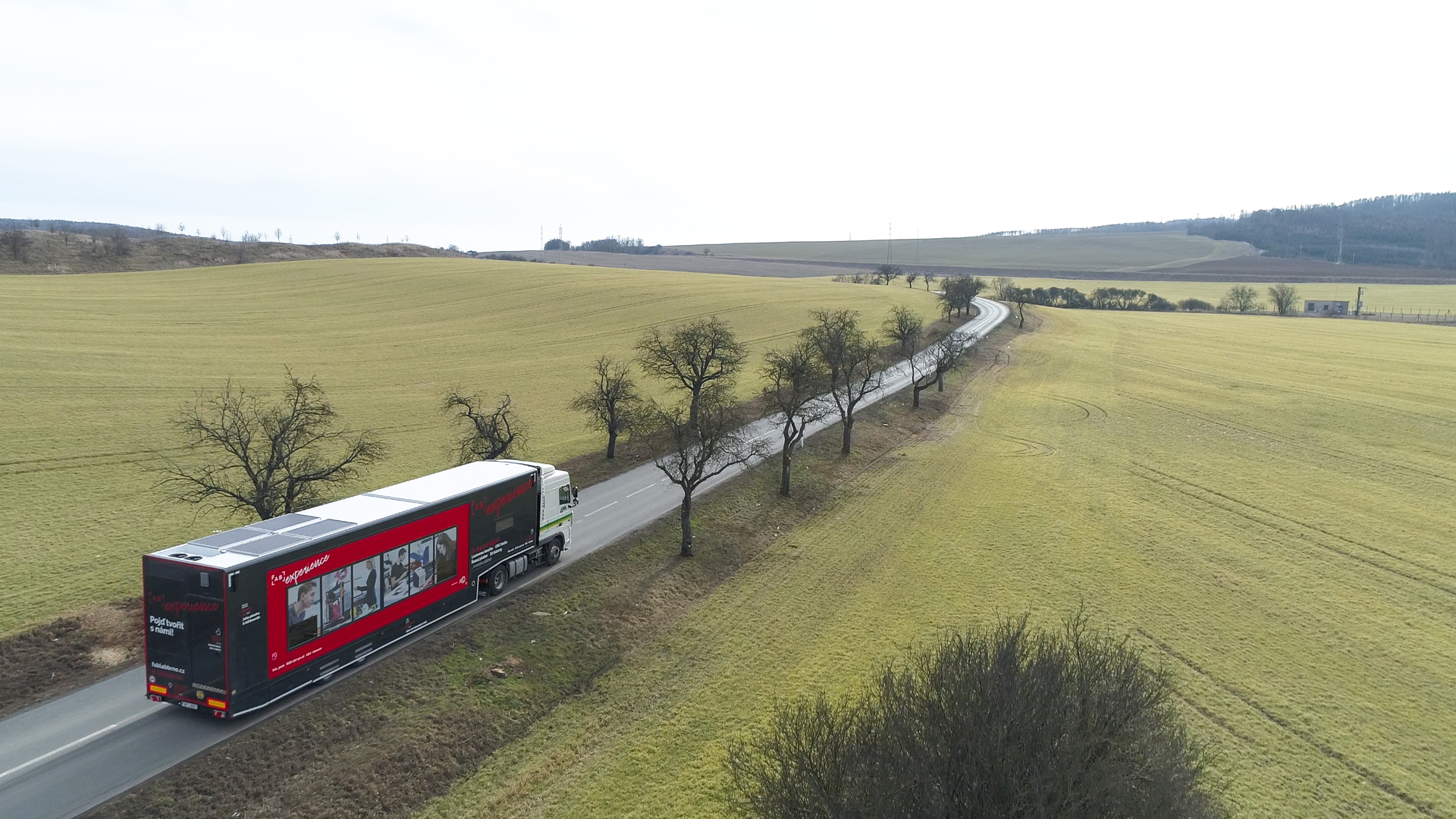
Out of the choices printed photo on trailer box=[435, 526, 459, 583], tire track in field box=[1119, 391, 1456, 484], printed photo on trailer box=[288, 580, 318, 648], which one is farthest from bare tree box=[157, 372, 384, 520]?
tire track in field box=[1119, 391, 1456, 484]

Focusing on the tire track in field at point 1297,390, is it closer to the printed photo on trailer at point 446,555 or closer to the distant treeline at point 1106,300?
the distant treeline at point 1106,300

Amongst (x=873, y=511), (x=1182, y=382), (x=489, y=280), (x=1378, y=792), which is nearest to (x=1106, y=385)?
(x=1182, y=382)

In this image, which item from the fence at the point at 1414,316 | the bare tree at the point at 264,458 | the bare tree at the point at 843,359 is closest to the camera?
the bare tree at the point at 264,458

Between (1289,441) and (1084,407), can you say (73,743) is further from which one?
(1289,441)

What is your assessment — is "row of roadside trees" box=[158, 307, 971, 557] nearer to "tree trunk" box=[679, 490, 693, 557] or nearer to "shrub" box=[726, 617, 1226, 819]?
"tree trunk" box=[679, 490, 693, 557]

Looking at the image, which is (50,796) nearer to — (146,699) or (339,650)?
(146,699)

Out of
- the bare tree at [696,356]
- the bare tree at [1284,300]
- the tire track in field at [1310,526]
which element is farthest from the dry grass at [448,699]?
the bare tree at [1284,300]
